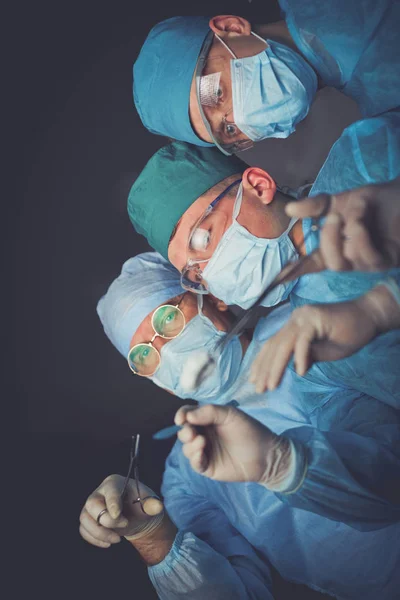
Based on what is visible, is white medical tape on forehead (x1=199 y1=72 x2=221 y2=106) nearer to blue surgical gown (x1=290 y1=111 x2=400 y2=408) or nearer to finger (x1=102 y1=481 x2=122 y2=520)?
blue surgical gown (x1=290 y1=111 x2=400 y2=408)

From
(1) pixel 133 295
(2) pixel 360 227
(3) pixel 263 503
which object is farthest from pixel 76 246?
(2) pixel 360 227

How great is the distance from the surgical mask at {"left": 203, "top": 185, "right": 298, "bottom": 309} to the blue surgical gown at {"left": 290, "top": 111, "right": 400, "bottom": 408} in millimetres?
132

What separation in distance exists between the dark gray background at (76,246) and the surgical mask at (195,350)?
243 millimetres

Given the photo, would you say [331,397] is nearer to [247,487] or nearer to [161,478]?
[247,487]

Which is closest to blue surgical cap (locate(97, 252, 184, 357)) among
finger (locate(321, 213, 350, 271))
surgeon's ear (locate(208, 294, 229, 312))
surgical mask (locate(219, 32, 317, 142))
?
surgeon's ear (locate(208, 294, 229, 312))

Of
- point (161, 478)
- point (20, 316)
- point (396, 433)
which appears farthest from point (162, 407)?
point (396, 433)

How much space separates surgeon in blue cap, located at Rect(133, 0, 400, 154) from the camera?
4.23ft

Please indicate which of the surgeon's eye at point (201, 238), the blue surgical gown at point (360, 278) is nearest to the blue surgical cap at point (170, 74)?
the surgeon's eye at point (201, 238)

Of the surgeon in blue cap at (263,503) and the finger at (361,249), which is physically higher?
the finger at (361,249)

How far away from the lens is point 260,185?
146 cm

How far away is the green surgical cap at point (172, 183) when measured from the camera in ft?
5.14

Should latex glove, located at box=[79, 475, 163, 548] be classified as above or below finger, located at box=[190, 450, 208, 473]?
below

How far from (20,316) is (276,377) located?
117 centimetres

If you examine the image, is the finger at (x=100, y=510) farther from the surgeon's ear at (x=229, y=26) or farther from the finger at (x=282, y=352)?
the surgeon's ear at (x=229, y=26)
